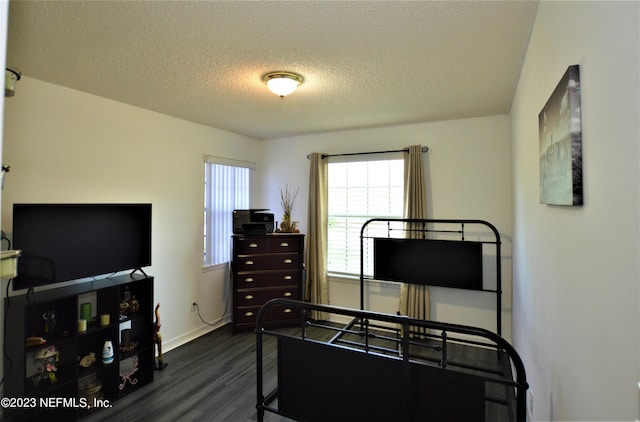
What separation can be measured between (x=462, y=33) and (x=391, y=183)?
241 cm

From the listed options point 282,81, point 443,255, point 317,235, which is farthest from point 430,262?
point 282,81

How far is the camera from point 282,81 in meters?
2.47

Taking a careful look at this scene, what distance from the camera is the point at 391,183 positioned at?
13.9 feet

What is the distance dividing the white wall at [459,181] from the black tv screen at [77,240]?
252 centimetres

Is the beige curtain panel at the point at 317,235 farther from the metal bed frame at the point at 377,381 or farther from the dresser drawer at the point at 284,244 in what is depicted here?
the metal bed frame at the point at 377,381

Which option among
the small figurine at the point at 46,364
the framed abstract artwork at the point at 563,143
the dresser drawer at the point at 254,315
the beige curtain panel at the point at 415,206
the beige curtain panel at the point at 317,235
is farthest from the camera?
the beige curtain panel at the point at 317,235

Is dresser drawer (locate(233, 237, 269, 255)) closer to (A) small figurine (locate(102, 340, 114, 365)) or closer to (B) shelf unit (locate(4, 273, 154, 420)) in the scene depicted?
(B) shelf unit (locate(4, 273, 154, 420))

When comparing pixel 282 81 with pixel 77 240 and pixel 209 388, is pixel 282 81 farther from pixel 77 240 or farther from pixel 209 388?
pixel 209 388

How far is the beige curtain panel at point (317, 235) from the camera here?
4.50m

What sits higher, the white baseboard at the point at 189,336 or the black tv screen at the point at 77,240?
the black tv screen at the point at 77,240

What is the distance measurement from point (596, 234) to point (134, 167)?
11.8 ft

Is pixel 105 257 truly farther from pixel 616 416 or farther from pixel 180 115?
pixel 616 416

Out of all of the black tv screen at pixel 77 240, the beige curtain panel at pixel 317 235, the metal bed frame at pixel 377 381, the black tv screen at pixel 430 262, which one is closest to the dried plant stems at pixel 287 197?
the beige curtain panel at pixel 317 235

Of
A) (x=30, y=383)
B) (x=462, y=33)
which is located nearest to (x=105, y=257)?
(x=30, y=383)
